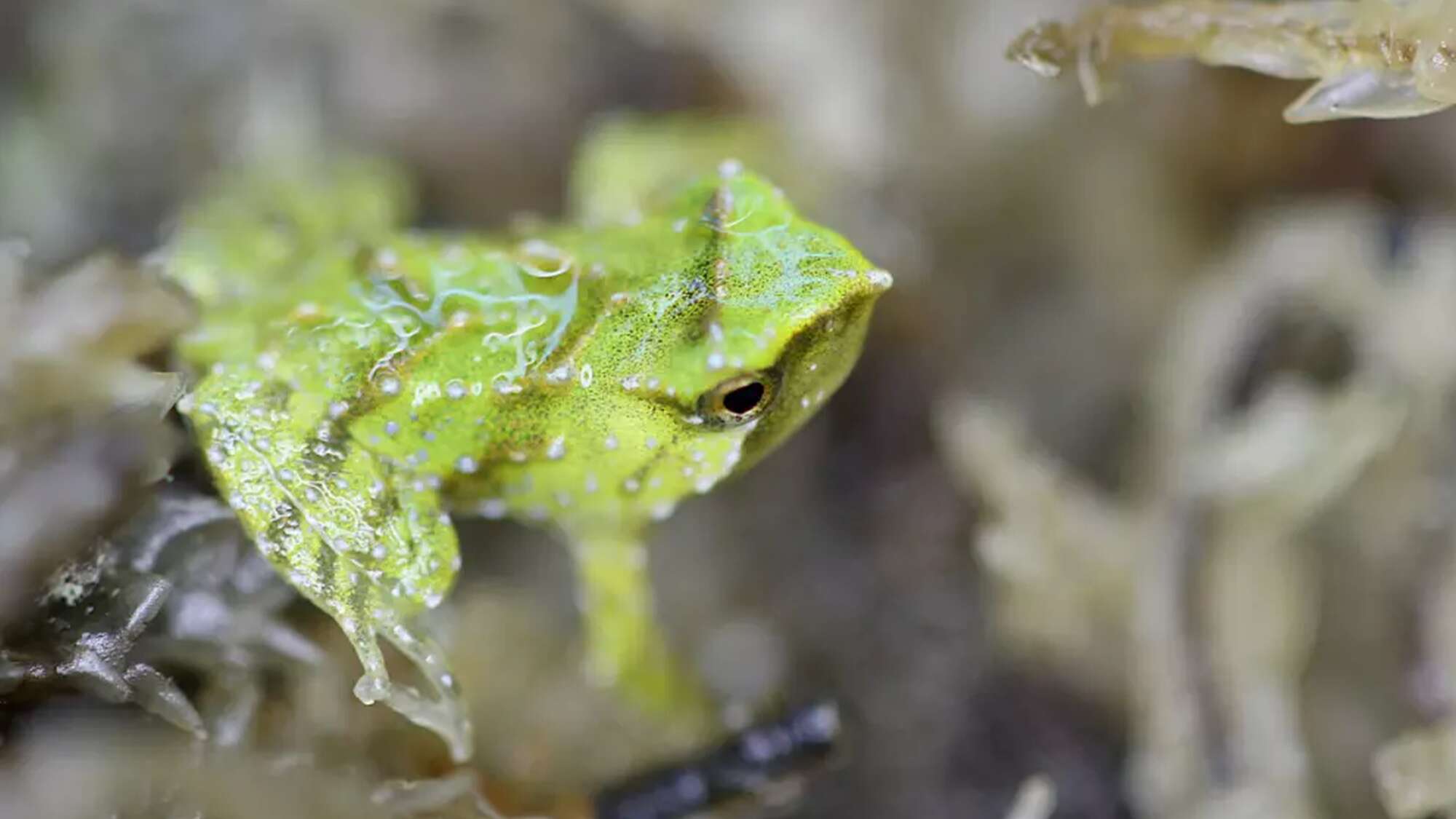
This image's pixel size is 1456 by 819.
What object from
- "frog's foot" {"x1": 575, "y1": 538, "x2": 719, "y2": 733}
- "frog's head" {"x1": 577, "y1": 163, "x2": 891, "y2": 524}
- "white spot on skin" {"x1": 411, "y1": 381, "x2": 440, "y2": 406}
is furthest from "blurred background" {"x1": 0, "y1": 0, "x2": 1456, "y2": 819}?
"frog's head" {"x1": 577, "y1": 163, "x2": 891, "y2": 524}


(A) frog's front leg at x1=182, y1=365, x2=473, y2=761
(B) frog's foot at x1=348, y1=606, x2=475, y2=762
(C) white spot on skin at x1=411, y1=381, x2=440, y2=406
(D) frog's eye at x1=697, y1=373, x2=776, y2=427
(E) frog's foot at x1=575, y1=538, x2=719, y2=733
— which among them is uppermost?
(D) frog's eye at x1=697, y1=373, x2=776, y2=427

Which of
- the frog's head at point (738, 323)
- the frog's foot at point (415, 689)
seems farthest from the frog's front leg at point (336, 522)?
the frog's head at point (738, 323)

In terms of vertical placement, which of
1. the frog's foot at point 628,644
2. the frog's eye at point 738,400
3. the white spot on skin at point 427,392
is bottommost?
the frog's foot at point 628,644

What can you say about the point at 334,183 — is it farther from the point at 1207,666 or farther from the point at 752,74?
the point at 1207,666

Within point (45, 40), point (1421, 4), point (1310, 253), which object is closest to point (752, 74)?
point (1310, 253)

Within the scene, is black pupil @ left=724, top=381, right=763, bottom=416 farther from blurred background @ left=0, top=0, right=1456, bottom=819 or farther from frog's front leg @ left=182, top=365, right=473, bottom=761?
blurred background @ left=0, top=0, right=1456, bottom=819

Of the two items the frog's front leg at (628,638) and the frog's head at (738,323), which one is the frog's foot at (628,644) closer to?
the frog's front leg at (628,638)

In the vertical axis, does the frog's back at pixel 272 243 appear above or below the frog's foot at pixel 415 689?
above
